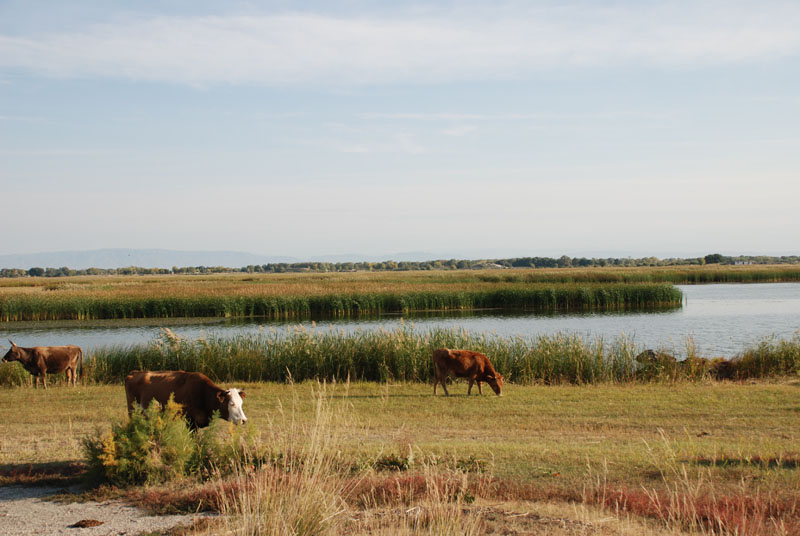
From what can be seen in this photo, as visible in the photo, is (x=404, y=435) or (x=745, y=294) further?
(x=745, y=294)

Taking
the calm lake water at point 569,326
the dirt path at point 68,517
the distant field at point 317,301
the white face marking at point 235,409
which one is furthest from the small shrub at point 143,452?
the distant field at point 317,301

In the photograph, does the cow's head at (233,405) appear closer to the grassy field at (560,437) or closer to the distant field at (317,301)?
the grassy field at (560,437)

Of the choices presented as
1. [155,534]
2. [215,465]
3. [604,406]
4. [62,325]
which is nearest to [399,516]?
[155,534]

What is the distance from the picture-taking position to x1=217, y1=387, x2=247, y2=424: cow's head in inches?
340

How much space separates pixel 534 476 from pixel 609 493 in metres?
1.11

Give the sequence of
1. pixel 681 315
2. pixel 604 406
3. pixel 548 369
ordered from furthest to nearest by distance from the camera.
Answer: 1. pixel 681 315
2. pixel 548 369
3. pixel 604 406

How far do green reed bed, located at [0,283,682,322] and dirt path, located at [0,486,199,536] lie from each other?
37293mm

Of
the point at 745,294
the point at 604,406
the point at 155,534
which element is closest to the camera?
the point at 155,534

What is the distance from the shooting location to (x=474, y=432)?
37.0 ft

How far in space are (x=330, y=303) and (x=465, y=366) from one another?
107 ft

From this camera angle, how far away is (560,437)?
10734mm

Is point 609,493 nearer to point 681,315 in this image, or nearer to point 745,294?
point 681,315

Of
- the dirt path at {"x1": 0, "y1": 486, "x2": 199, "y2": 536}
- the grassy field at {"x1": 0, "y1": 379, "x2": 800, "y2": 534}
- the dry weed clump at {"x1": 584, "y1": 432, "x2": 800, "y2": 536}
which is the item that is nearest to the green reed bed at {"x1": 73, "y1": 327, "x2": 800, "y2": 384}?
the grassy field at {"x1": 0, "y1": 379, "x2": 800, "y2": 534}

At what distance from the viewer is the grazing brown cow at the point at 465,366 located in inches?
582
